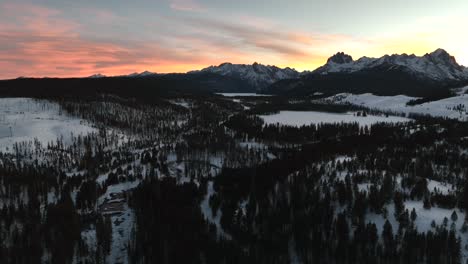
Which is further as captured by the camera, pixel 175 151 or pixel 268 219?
pixel 175 151

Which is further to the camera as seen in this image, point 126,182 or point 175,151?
point 175,151

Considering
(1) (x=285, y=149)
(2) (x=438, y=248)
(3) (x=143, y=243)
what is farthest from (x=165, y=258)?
(1) (x=285, y=149)

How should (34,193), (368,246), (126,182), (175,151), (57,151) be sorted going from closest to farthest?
(368,246) → (34,193) → (126,182) → (175,151) → (57,151)

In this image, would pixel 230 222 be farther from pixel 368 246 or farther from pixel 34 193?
pixel 34 193

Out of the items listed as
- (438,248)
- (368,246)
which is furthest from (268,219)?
(438,248)

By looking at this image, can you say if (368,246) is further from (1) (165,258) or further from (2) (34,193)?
(2) (34,193)

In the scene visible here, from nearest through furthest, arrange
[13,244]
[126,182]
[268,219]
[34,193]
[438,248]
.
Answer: [438,248], [13,244], [268,219], [34,193], [126,182]

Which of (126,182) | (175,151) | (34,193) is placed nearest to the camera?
(34,193)

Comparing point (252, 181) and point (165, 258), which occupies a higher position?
point (252, 181)
